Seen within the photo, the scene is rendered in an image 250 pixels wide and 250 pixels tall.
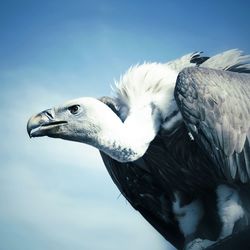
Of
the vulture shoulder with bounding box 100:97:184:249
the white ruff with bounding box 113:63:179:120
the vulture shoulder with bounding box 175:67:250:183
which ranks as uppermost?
the white ruff with bounding box 113:63:179:120

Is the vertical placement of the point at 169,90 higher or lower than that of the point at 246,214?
higher

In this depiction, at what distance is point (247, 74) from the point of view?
205 inches

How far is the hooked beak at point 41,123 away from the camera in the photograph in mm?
4688

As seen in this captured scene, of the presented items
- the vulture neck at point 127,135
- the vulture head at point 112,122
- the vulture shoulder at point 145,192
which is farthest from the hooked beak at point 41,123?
the vulture shoulder at point 145,192

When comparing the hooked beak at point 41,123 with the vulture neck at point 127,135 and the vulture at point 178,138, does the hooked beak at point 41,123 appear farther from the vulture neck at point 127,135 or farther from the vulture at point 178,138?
the vulture neck at point 127,135

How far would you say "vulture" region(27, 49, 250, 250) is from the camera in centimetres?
457

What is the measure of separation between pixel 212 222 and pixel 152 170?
2.10ft

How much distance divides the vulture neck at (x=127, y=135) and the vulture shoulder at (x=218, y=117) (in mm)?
373

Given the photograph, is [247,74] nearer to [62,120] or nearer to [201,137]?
[201,137]

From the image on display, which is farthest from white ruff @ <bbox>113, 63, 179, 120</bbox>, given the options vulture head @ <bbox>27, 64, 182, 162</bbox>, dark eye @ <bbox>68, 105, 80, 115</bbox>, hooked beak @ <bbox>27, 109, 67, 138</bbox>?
hooked beak @ <bbox>27, 109, 67, 138</bbox>

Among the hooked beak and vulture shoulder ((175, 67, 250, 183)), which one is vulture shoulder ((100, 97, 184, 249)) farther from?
vulture shoulder ((175, 67, 250, 183))

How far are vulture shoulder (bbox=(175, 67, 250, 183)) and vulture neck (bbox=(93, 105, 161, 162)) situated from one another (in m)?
0.37

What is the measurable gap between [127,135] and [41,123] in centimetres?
65

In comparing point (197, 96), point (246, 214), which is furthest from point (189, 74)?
point (246, 214)
